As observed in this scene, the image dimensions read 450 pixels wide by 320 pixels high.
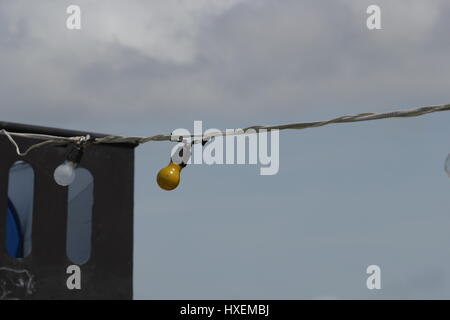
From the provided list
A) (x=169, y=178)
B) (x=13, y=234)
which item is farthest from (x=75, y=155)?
(x=13, y=234)

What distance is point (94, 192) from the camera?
37.6 feet

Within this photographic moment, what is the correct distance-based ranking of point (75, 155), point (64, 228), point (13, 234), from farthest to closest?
1. point (64, 228)
2. point (13, 234)
3. point (75, 155)

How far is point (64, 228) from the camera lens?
11172 millimetres

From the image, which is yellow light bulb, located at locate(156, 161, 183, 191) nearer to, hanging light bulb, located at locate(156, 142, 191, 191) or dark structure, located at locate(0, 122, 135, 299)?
hanging light bulb, located at locate(156, 142, 191, 191)

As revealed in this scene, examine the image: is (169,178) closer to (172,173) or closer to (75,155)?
(172,173)

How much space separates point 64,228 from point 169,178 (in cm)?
397

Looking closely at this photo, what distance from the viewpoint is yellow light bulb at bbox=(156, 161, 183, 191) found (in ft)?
24.7

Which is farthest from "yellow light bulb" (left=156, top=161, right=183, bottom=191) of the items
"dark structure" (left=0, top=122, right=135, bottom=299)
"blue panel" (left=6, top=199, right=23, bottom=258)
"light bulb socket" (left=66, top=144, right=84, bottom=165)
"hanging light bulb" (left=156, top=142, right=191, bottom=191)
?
"blue panel" (left=6, top=199, right=23, bottom=258)

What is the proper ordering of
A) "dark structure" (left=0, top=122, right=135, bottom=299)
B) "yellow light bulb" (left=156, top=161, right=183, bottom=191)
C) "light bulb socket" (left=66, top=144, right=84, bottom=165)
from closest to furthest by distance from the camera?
"yellow light bulb" (left=156, top=161, right=183, bottom=191) < "light bulb socket" (left=66, top=144, right=84, bottom=165) < "dark structure" (left=0, top=122, right=135, bottom=299)

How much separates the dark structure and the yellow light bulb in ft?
11.9

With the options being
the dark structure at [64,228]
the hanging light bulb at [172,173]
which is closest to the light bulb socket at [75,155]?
the hanging light bulb at [172,173]
